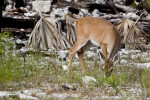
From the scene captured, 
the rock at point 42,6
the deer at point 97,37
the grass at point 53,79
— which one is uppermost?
the deer at point 97,37

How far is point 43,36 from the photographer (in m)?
10.8

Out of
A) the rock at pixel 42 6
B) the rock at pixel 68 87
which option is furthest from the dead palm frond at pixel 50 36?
the rock at pixel 42 6

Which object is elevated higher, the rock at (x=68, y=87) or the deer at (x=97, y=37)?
the deer at (x=97, y=37)

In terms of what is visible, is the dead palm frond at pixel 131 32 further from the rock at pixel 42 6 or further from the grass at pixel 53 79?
the rock at pixel 42 6

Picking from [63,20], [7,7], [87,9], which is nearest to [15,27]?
[63,20]

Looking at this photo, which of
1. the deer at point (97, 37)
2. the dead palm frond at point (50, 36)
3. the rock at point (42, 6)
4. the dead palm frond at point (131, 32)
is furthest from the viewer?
the rock at point (42, 6)

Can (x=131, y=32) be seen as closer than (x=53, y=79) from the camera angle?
No

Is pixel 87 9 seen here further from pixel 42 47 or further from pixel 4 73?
pixel 4 73

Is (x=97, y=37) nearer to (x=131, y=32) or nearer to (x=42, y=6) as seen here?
(x=131, y=32)

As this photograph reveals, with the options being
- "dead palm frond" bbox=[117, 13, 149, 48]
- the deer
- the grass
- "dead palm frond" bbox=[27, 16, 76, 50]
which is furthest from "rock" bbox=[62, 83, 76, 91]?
"dead palm frond" bbox=[117, 13, 149, 48]

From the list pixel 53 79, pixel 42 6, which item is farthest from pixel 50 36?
pixel 42 6

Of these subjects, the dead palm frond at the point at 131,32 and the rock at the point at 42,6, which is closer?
the dead palm frond at the point at 131,32

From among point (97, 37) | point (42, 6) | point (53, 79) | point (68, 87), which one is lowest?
point (42, 6)

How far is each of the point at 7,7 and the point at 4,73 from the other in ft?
37.0
